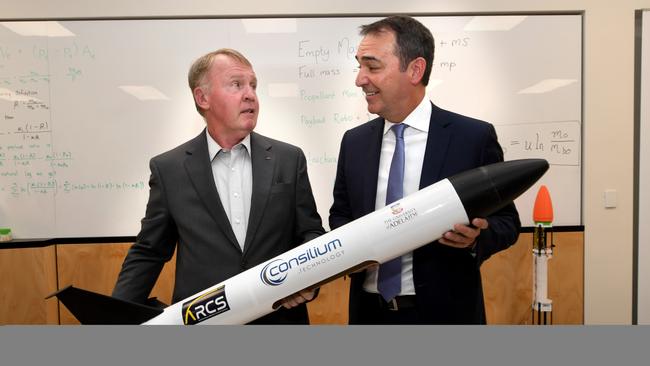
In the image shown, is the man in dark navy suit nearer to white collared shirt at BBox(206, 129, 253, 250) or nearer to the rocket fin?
white collared shirt at BBox(206, 129, 253, 250)

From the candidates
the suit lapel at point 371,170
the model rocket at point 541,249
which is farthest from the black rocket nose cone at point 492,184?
the model rocket at point 541,249

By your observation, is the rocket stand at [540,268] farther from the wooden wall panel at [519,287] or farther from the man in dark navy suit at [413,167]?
the man in dark navy suit at [413,167]

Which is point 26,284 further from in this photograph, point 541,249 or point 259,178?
point 541,249

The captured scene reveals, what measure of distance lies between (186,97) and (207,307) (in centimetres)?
207

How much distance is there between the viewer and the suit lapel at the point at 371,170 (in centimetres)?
154

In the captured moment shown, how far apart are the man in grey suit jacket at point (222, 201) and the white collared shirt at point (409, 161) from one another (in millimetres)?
248


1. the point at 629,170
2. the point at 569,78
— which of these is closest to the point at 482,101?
the point at 569,78

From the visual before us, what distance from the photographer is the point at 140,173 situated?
3031 mm

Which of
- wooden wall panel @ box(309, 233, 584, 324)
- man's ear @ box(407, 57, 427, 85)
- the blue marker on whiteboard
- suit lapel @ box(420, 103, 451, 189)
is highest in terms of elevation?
man's ear @ box(407, 57, 427, 85)

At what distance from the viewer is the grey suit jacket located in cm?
145

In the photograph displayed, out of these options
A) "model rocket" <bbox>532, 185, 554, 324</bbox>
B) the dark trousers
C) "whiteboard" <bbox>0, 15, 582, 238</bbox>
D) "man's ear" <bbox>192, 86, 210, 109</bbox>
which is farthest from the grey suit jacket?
"model rocket" <bbox>532, 185, 554, 324</bbox>

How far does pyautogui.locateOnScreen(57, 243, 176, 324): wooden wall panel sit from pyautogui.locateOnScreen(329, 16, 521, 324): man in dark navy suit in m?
1.94

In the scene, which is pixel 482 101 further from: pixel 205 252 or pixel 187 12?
pixel 205 252

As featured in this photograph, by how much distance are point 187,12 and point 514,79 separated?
2.34 meters
